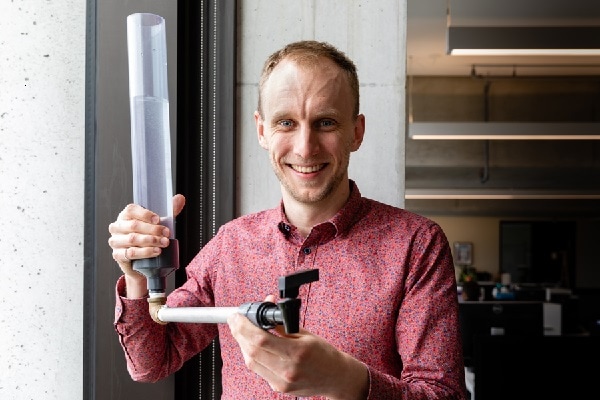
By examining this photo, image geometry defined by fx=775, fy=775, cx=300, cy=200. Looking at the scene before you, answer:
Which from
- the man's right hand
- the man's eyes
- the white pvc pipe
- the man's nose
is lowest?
the white pvc pipe

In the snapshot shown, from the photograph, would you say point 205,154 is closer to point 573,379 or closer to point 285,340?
point 285,340

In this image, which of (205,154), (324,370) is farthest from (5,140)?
(324,370)

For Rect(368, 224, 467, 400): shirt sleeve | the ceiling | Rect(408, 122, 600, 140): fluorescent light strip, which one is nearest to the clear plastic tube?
Rect(368, 224, 467, 400): shirt sleeve

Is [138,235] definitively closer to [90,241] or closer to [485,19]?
[90,241]

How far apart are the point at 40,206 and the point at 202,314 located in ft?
3.38

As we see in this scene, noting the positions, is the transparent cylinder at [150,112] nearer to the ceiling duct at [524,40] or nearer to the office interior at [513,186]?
the office interior at [513,186]

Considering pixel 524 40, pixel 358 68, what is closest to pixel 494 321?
pixel 524 40

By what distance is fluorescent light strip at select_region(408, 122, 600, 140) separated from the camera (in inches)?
255

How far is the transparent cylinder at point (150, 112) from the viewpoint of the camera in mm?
980

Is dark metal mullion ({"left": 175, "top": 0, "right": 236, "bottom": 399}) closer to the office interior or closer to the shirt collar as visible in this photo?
the shirt collar

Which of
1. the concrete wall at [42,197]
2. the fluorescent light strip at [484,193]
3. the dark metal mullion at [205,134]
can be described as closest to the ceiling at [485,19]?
the fluorescent light strip at [484,193]

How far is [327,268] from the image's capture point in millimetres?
1456

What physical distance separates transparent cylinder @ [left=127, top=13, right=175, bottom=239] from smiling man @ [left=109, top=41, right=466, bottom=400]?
138mm

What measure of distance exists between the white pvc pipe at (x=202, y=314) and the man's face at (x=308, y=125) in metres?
0.46
